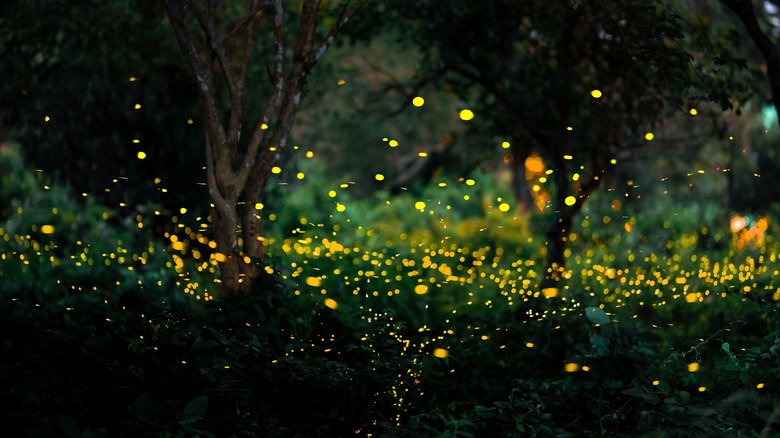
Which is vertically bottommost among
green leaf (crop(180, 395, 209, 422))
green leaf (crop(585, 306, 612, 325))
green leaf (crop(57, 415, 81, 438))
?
green leaf (crop(57, 415, 81, 438))

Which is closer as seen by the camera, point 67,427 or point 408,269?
point 67,427

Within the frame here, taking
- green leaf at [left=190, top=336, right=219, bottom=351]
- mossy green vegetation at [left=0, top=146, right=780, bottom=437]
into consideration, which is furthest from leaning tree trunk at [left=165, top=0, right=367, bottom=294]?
green leaf at [left=190, top=336, right=219, bottom=351]

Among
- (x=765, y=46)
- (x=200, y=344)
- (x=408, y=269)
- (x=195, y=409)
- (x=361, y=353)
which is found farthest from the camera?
(x=408, y=269)

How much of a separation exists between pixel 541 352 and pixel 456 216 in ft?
49.2

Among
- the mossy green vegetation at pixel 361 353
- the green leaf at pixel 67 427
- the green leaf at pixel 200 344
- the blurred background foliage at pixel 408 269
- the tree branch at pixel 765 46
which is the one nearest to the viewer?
the green leaf at pixel 67 427

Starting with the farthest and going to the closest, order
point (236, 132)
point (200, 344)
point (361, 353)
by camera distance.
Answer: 1. point (236, 132)
2. point (361, 353)
3. point (200, 344)

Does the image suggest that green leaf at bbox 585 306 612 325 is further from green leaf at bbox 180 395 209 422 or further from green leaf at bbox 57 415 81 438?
green leaf at bbox 57 415 81 438

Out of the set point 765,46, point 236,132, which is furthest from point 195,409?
point 765,46

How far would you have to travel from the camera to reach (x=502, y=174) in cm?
3609

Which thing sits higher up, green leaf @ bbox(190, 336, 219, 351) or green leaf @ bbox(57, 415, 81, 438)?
green leaf @ bbox(190, 336, 219, 351)

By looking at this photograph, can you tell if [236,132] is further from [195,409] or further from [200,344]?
[195,409]

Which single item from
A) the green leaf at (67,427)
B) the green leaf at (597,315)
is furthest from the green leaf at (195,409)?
the green leaf at (597,315)

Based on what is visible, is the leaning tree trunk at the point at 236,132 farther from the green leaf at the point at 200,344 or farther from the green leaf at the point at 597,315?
the green leaf at the point at 597,315

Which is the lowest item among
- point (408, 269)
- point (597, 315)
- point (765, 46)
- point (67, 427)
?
point (67, 427)
